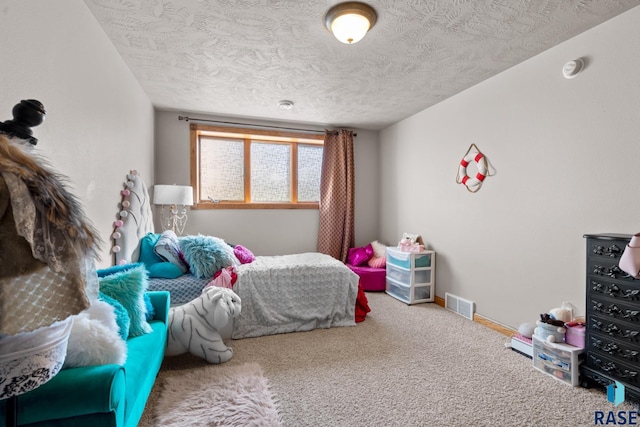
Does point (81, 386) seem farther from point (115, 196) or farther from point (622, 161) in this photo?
point (622, 161)

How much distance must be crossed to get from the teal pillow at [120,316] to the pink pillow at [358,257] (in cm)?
326

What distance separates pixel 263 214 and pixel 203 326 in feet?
8.06

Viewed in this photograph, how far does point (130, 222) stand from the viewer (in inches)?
107

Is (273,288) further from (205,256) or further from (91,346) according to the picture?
(91,346)

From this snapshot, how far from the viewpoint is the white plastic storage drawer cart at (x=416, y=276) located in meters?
3.61

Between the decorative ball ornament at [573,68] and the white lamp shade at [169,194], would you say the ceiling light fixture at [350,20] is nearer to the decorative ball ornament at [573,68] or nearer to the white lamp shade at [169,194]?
the decorative ball ornament at [573,68]

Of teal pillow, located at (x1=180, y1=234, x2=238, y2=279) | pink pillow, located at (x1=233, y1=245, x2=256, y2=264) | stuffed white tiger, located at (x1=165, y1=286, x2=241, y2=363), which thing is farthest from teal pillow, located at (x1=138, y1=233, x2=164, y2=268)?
stuffed white tiger, located at (x1=165, y1=286, x2=241, y2=363)

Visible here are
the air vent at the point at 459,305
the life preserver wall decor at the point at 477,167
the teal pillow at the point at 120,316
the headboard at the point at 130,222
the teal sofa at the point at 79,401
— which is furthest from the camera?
the air vent at the point at 459,305

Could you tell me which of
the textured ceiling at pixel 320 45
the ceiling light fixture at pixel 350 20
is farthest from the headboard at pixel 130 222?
the ceiling light fixture at pixel 350 20

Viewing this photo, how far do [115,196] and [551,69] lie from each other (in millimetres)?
3734

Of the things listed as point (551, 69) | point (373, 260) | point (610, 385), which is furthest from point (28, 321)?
point (373, 260)

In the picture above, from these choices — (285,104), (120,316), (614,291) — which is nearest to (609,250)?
(614,291)

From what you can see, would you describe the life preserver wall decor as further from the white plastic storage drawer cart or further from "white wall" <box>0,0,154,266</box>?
"white wall" <box>0,0,154,266</box>

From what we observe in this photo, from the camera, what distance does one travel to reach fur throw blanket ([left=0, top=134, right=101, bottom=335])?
1.97 ft
